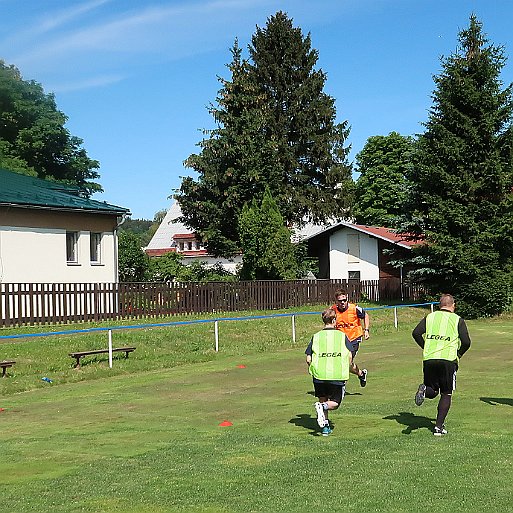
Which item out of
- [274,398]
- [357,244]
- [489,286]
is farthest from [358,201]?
[274,398]

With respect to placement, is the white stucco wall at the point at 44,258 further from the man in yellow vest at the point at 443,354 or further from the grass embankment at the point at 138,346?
the man in yellow vest at the point at 443,354

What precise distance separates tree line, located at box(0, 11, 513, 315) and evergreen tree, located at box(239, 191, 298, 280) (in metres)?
0.06

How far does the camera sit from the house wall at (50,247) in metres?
33.4

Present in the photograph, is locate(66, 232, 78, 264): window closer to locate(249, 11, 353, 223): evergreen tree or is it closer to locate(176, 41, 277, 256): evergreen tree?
locate(176, 41, 277, 256): evergreen tree

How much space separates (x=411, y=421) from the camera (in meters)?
12.4

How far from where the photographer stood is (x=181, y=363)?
23016mm

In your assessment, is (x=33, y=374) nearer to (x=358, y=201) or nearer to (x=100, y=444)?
(x=100, y=444)

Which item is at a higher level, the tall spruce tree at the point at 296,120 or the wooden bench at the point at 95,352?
the tall spruce tree at the point at 296,120

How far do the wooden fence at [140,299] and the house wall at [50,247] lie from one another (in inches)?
48.1

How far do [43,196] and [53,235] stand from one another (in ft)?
6.95

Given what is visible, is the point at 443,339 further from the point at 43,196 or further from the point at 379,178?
the point at 379,178

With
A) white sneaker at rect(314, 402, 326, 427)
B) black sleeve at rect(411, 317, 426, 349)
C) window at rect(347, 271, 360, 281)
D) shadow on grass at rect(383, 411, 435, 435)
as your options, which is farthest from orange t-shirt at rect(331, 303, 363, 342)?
window at rect(347, 271, 360, 281)

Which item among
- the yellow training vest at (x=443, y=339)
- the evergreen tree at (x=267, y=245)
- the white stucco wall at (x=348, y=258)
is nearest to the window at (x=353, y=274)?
the white stucco wall at (x=348, y=258)

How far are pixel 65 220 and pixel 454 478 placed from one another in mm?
29291
